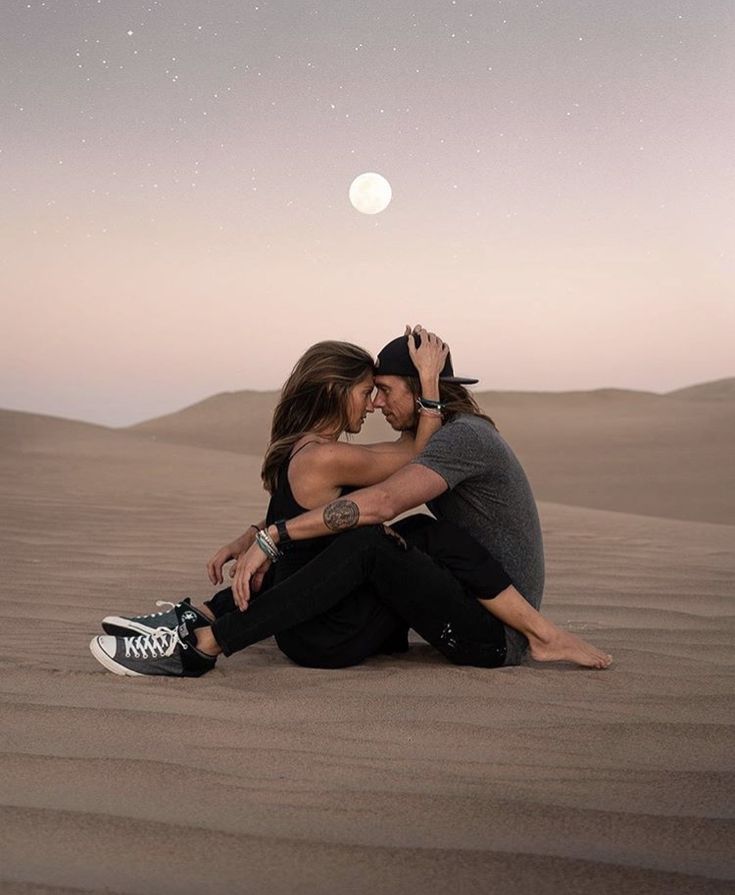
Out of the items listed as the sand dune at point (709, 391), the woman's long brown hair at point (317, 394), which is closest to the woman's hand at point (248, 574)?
the woman's long brown hair at point (317, 394)

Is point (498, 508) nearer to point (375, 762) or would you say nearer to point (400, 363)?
point (400, 363)

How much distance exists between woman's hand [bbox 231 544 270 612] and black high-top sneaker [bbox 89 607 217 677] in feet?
0.64

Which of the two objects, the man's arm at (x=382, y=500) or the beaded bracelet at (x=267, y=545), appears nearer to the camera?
the man's arm at (x=382, y=500)

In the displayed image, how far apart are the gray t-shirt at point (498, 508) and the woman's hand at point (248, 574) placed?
0.58 m

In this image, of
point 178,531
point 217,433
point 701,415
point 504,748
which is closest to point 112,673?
point 504,748

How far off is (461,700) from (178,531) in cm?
490

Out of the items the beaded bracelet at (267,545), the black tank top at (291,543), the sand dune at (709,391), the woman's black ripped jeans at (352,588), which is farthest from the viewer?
the sand dune at (709,391)

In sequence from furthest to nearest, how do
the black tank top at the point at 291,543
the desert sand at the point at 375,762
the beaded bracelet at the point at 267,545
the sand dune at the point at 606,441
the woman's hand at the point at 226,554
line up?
the sand dune at the point at 606,441, the woman's hand at the point at 226,554, the black tank top at the point at 291,543, the beaded bracelet at the point at 267,545, the desert sand at the point at 375,762

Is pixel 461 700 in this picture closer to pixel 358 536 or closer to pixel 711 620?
pixel 358 536

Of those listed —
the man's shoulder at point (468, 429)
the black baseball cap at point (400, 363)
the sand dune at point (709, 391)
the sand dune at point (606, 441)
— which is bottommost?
the sand dune at point (606, 441)

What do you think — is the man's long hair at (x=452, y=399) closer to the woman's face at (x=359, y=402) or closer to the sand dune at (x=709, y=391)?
the woman's face at (x=359, y=402)

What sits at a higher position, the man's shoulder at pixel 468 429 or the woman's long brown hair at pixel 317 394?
the woman's long brown hair at pixel 317 394

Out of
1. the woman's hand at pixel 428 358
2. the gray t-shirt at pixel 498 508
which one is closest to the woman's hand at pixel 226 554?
the gray t-shirt at pixel 498 508

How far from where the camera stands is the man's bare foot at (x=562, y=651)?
3.39 m
